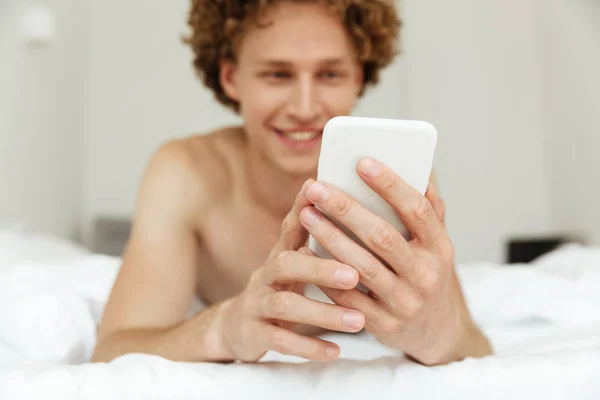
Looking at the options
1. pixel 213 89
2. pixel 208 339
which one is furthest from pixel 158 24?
pixel 208 339

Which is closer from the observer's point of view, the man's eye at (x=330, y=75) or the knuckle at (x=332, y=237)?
the knuckle at (x=332, y=237)

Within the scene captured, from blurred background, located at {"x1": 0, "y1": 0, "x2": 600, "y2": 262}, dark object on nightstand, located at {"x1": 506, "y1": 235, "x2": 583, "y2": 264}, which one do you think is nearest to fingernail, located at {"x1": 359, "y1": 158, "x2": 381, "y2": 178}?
dark object on nightstand, located at {"x1": 506, "y1": 235, "x2": 583, "y2": 264}

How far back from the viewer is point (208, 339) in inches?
23.5

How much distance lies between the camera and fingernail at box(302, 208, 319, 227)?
48 centimetres

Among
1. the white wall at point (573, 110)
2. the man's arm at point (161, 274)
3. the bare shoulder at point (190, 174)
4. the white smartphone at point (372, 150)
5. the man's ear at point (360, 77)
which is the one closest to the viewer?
the white smartphone at point (372, 150)

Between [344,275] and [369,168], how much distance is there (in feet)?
0.30

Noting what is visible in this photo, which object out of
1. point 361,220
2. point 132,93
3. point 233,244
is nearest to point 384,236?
point 361,220

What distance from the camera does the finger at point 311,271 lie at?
1.55 ft

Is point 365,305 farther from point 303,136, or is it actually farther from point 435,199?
point 303,136

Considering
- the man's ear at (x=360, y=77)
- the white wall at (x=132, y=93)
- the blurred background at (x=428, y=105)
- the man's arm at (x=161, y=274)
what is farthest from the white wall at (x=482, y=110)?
the man's arm at (x=161, y=274)

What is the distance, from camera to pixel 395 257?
48 centimetres

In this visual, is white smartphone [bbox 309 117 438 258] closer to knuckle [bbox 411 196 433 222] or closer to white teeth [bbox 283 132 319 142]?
knuckle [bbox 411 196 433 222]

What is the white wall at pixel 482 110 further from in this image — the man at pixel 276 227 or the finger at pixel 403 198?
the finger at pixel 403 198

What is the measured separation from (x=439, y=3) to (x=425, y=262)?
2.22 meters
